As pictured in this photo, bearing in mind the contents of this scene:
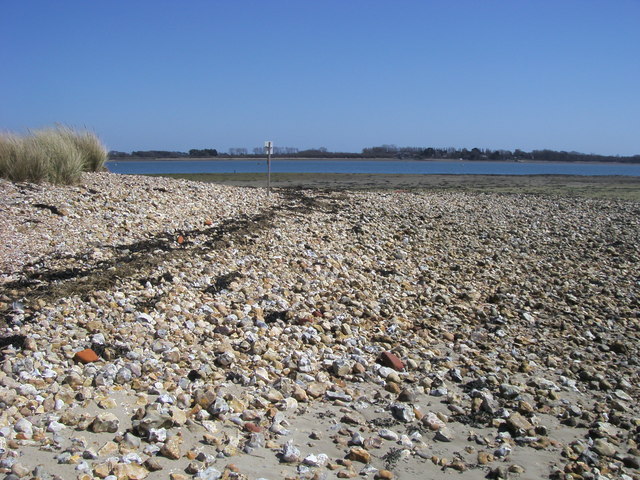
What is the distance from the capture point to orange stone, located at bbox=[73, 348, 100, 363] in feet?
17.0

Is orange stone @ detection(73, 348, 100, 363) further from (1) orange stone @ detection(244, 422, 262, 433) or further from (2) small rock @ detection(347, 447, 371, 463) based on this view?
(2) small rock @ detection(347, 447, 371, 463)

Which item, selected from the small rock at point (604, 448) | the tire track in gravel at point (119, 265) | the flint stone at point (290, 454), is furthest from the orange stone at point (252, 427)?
the tire track in gravel at point (119, 265)

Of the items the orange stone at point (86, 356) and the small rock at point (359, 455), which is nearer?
the small rock at point (359, 455)

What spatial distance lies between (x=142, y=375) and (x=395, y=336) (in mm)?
3266

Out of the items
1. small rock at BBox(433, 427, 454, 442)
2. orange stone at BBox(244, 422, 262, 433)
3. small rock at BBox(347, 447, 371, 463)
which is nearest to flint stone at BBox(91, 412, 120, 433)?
orange stone at BBox(244, 422, 262, 433)

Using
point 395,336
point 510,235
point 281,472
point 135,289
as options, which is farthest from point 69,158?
point 281,472

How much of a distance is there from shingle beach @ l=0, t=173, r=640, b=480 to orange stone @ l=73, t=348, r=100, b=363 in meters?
0.02

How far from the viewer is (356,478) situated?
3996 mm

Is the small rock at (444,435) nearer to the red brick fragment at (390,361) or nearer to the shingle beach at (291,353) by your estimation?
the shingle beach at (291,353)

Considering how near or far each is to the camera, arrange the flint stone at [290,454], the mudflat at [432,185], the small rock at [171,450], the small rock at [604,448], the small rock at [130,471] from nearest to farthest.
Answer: the small rock at [130,471] < the small rock at [171,450] < the flint stone at [290,454] < the small rock at [604,448] < the mudflat at [432,185]

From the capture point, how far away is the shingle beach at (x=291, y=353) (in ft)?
13.8

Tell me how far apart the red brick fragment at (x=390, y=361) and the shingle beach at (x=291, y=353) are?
53 millimetres

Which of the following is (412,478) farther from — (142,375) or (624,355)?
(624,355)

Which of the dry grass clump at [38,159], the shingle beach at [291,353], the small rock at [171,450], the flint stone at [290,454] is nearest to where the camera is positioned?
the small rock at [171,450]
